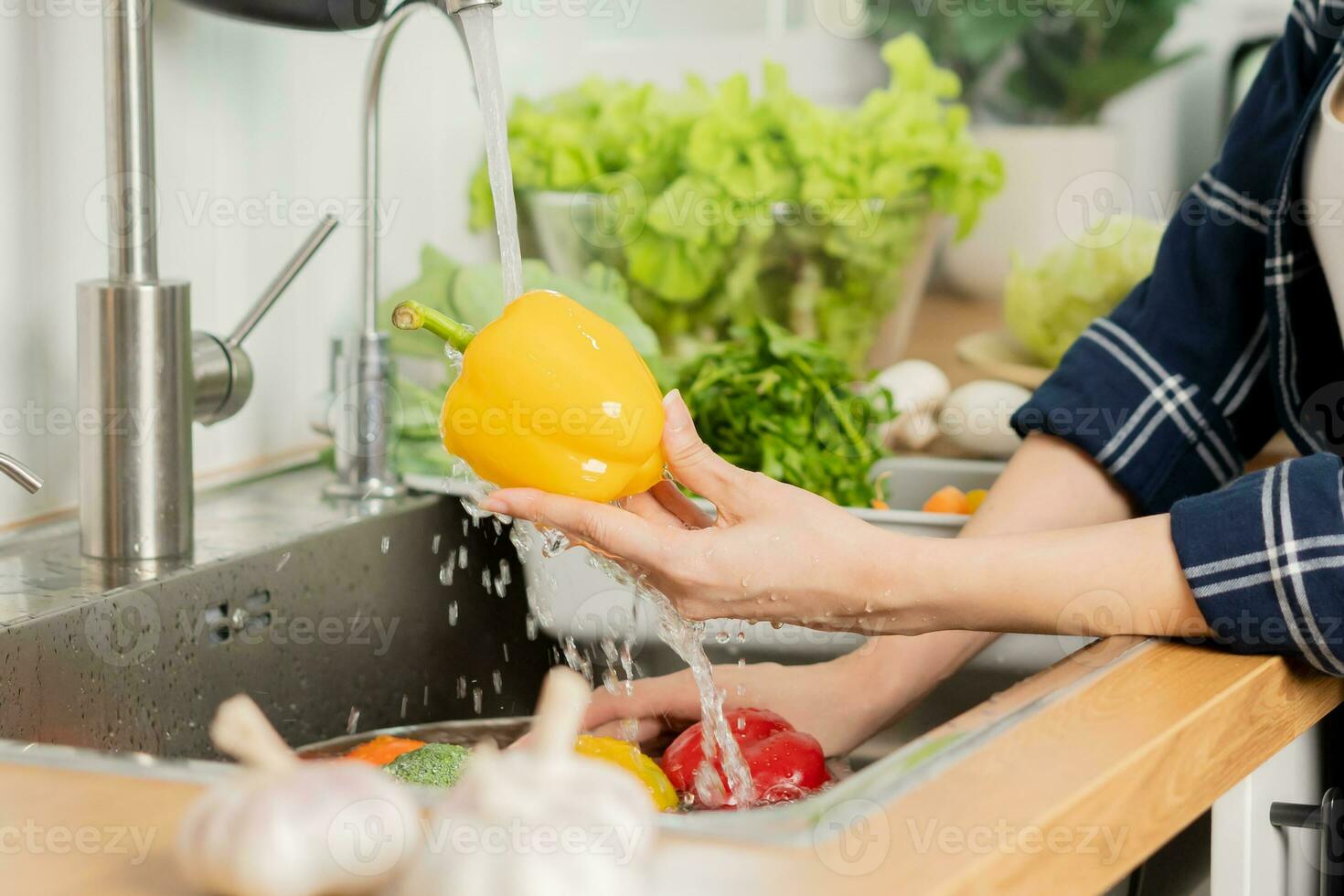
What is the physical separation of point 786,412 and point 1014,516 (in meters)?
0.30

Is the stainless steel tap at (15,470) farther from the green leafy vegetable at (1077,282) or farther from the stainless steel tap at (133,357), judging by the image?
the green leafy vegetable at (1077,282)

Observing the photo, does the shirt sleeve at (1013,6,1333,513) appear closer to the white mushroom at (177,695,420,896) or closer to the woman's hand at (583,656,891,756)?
the woman's hand at (583,656,891,756)

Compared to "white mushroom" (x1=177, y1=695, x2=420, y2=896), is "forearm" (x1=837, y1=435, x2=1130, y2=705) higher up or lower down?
lower down

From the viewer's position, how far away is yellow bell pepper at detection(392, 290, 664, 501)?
0.81 meters

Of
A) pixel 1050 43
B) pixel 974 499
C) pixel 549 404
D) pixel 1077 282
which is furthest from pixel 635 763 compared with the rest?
pixel 1050 43

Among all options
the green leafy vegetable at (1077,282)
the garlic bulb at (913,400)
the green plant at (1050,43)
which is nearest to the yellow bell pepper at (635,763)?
the garlic bulb at (913,400)

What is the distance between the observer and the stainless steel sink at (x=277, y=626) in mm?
896

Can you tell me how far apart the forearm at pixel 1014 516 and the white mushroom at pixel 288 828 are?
1.99ft

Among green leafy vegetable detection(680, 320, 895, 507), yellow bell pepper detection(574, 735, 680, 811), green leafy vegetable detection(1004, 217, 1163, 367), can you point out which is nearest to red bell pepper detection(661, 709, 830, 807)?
yellow bell pepper detection(574, 735, 680, 811)

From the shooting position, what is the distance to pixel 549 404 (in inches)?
31.7

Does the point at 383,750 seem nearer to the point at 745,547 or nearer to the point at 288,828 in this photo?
the point at 745,547

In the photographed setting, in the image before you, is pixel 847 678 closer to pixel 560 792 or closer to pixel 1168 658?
pixel 1168 658

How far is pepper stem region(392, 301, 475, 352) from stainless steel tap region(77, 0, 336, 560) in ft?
0.83

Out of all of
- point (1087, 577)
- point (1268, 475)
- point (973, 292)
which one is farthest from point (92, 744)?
point (973, 292)
